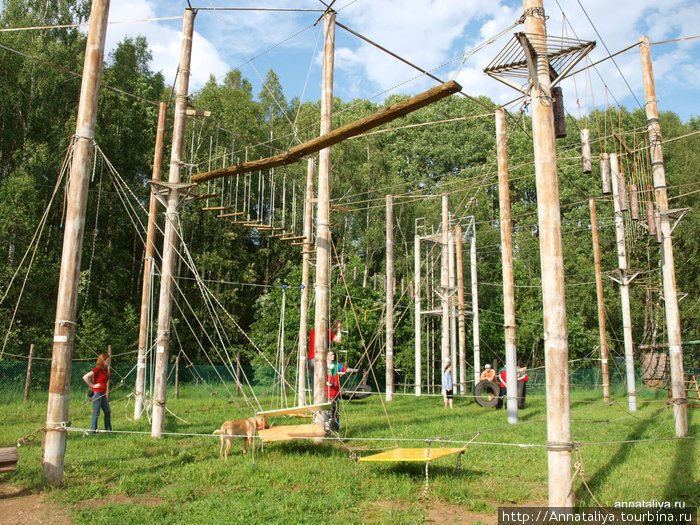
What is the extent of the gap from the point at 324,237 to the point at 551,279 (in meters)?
5.72

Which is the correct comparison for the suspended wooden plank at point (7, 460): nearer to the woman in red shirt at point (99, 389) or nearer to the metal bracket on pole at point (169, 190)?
the woman in red shirt at point (99, 389)

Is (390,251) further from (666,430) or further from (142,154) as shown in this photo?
(142,154)

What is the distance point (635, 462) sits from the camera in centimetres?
956

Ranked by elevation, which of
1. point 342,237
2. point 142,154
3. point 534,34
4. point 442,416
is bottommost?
point 442,416

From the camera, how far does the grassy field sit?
21.9ft

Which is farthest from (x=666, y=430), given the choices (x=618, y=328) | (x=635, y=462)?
(x=618, y=328)

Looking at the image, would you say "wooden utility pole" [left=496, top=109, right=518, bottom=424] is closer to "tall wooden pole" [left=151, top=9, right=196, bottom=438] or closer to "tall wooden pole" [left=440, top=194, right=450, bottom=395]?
"tall wooden pole" [left=440, top=194, right=450, bottom=395]

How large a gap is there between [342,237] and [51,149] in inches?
700

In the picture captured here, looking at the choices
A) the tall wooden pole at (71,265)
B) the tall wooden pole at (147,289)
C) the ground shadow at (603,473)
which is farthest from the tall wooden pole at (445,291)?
the tall wooden pole at (71,265)

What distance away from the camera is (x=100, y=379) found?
11406 millimetres

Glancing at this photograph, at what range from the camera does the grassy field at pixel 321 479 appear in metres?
6.69

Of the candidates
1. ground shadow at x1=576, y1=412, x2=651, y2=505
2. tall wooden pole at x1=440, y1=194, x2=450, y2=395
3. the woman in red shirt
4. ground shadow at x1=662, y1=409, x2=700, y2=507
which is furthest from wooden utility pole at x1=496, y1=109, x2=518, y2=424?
the woman in red shirt

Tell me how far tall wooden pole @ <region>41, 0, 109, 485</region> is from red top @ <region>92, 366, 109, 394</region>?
3624 mm

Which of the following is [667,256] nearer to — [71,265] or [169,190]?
[169,190]
